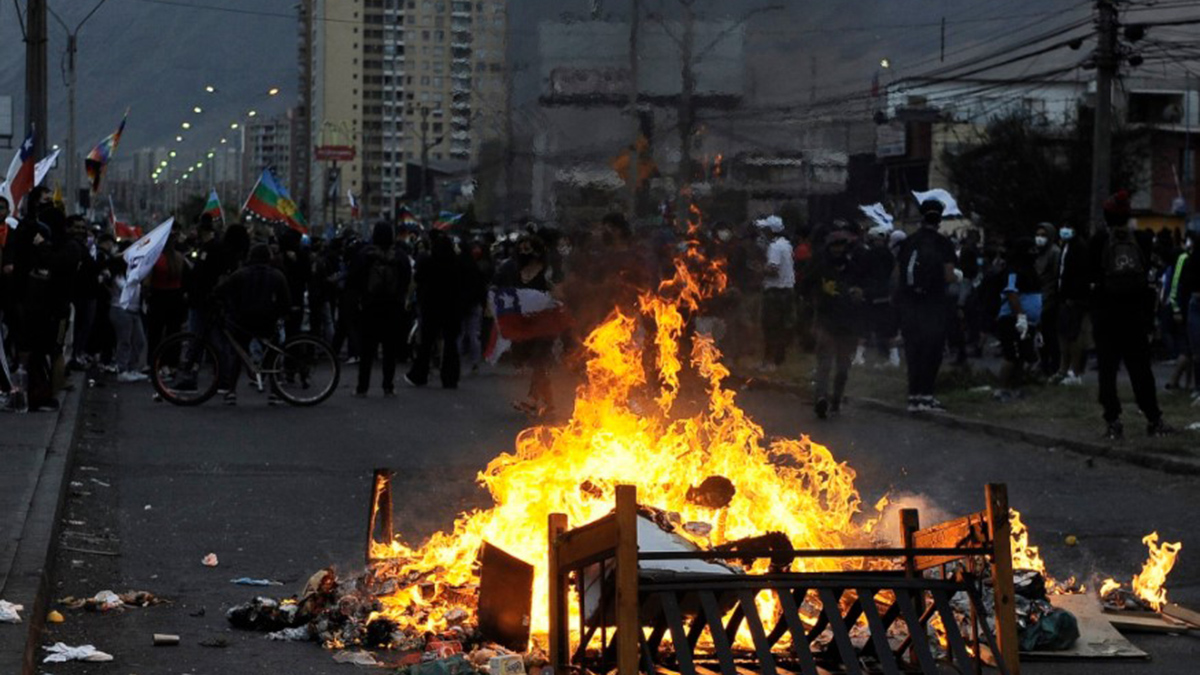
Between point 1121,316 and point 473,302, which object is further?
point 473,302

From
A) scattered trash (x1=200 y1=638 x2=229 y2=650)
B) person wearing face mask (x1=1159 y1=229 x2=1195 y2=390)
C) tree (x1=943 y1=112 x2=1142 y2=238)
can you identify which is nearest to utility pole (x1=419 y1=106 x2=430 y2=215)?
tree (x1=943 y1=112 x2=1142 y2=238)

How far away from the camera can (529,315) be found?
18.0 m

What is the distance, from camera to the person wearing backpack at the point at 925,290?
17.6m

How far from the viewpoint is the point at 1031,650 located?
759 centimetres

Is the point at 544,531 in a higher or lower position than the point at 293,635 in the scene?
higher

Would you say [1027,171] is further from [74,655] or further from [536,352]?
[74,655]

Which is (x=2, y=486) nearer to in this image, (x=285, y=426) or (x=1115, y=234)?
(x=285, y=426)

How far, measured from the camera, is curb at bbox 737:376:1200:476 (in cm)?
1324

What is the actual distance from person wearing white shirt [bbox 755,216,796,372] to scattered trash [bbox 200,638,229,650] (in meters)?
13.0

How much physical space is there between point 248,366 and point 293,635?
11.3 metres

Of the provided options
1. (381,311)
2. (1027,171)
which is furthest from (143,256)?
(1027,171)

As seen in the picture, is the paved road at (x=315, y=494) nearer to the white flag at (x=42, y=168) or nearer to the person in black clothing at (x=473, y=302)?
the person in black clothing at (x=473, y=302)

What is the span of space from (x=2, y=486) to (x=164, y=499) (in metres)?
1.07

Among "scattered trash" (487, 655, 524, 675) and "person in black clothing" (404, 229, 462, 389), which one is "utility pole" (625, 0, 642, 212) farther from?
"person in black clothing" (404, 229, 462, 389)
